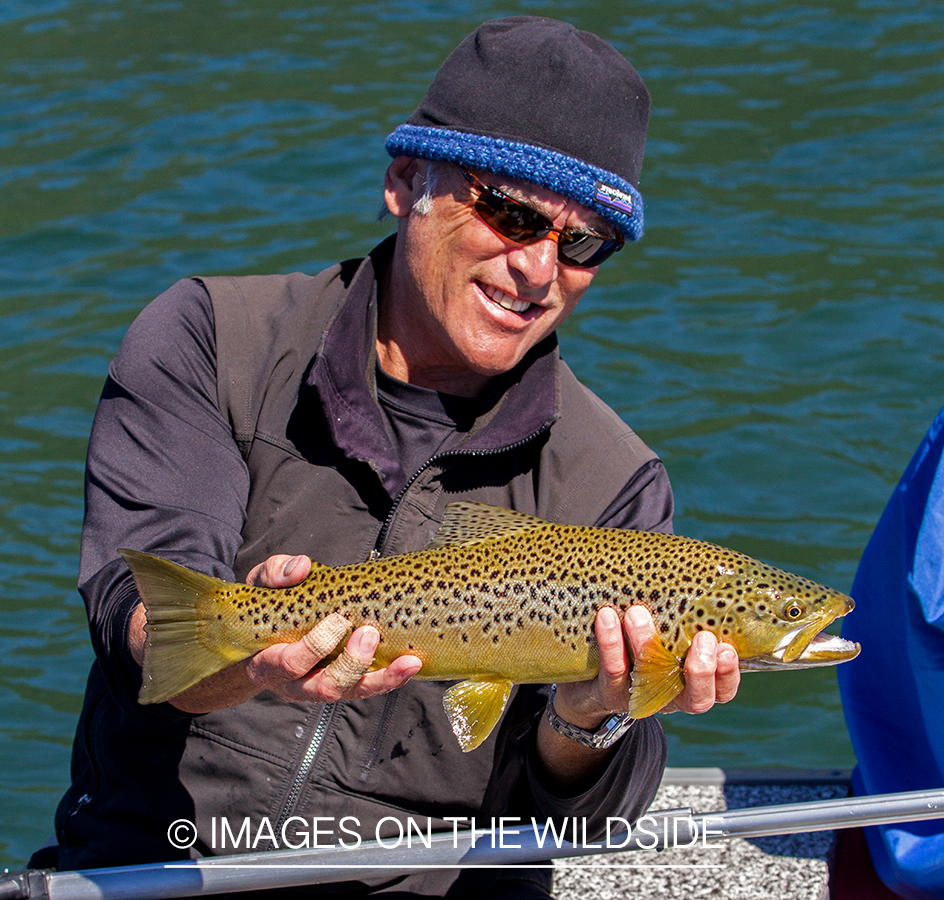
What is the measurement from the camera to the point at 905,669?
4.03 meters

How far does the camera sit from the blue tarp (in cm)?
383

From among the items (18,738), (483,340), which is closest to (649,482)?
(483,340)

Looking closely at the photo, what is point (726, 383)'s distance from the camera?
886 cm

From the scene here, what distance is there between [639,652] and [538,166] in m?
1.43

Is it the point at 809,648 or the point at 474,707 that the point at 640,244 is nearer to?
the point at 809,648

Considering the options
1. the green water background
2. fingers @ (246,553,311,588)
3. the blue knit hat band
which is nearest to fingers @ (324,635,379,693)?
fingers @ (246,553,311,588)

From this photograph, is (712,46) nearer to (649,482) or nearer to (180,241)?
(180,241)

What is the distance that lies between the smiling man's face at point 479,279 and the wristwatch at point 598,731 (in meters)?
1.05

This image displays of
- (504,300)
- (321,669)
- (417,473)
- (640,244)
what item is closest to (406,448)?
(417,473)

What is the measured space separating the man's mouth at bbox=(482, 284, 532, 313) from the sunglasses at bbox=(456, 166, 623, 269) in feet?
0.53

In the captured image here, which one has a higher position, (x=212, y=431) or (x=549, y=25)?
(x=549, y=25)

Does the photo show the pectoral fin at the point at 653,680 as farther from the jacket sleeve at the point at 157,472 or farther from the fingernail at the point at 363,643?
the jacket sleeve at the point at 157,472

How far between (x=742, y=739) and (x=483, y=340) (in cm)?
354

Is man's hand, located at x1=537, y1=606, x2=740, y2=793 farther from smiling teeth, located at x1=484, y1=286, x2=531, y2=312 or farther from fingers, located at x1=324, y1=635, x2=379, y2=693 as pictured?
smiling teeth, located at x1=484, y1=286, x2=531, y2=312
